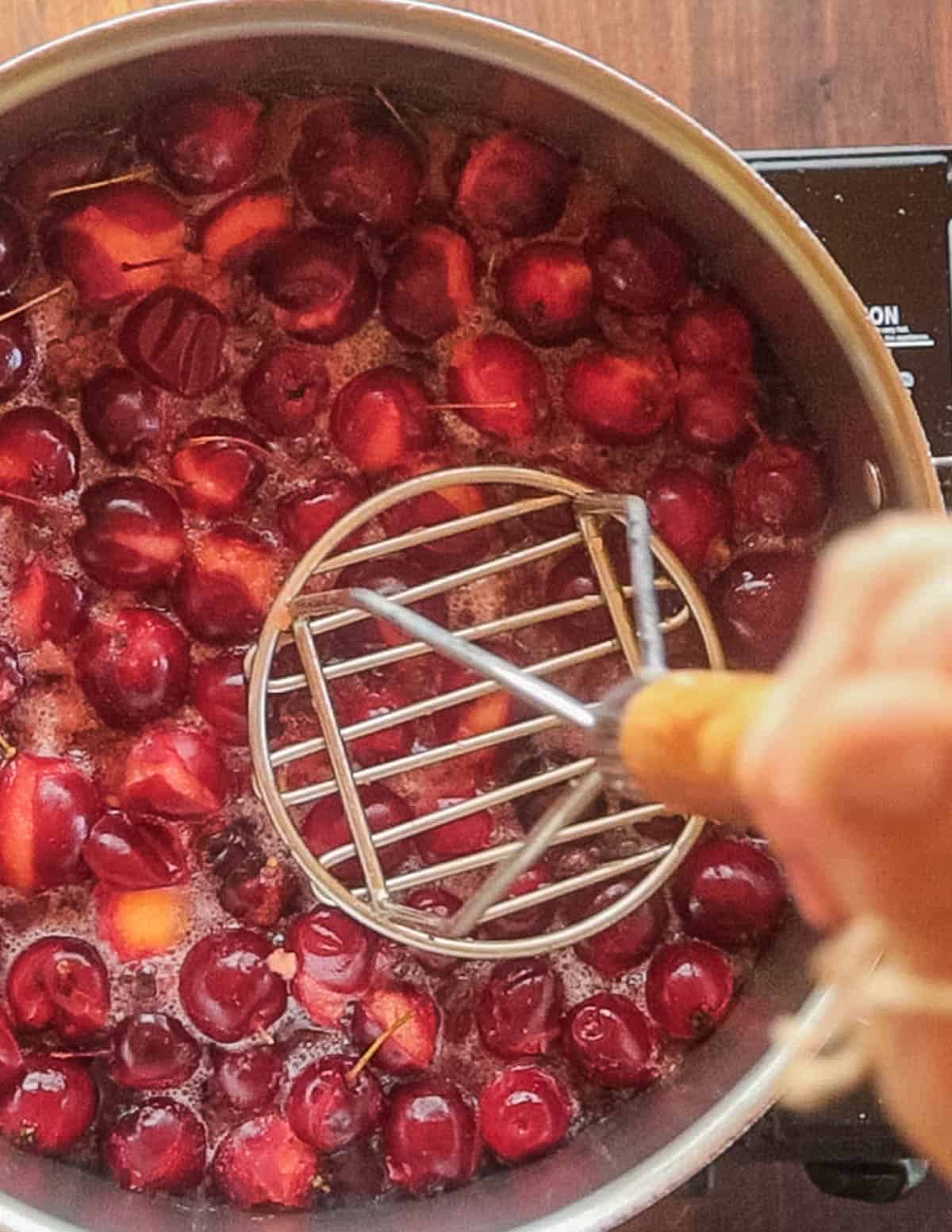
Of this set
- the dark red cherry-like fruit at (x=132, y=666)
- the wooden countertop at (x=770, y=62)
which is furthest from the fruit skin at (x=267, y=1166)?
the wooden countertop at (x=770, y=62)

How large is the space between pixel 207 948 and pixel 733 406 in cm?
41

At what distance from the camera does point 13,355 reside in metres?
0.77

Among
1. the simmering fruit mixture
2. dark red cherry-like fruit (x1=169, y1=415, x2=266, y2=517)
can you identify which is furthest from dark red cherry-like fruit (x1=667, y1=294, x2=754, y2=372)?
dark red cherry-like fruit (x1=169, y1=415, x2=266, y2=517)

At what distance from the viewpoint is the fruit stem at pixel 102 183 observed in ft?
2.45

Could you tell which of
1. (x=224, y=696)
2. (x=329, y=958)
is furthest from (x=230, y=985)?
(x=224, y=696)

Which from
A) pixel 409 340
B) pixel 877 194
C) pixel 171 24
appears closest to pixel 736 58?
pixel 877 194

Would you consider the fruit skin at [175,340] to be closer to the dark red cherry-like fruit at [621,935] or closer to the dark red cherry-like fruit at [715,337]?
the dark red cherry-like fruit at [715,337]

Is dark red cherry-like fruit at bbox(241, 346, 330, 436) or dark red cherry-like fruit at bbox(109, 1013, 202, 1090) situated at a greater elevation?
dark red cherry-like fruit at bbox(241, 346, 330, 436)

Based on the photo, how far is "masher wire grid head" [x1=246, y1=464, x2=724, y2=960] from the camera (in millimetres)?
765

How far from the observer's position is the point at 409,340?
2.61ft

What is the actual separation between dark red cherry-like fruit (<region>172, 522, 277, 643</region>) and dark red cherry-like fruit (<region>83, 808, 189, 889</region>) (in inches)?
4.3

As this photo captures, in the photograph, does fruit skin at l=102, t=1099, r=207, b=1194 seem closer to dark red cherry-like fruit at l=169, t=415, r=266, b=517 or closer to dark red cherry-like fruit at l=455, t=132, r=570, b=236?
dark red cherry-like fruit at l=169, t=415, r=266, b=517

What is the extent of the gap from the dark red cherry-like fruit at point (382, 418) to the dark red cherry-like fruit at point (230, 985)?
0.89 ft

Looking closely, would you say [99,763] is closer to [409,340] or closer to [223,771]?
[223,771]
